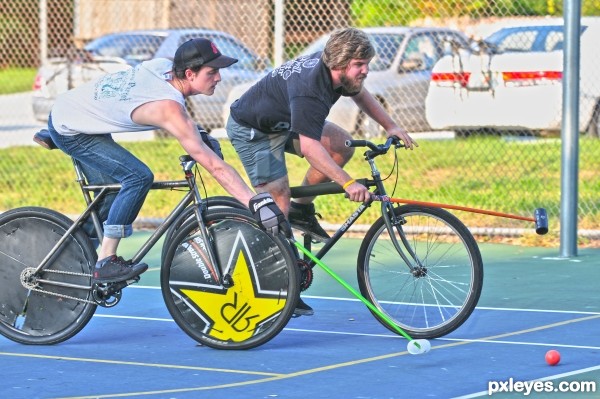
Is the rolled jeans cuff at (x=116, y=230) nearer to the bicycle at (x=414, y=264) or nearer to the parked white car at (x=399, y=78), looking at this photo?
the bicycle at (x=414, y=264)

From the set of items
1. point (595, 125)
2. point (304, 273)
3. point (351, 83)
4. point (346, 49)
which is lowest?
point (304, 273)

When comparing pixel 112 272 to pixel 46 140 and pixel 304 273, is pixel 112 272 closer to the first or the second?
pixel 46 140

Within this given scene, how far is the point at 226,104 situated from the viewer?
16.9m

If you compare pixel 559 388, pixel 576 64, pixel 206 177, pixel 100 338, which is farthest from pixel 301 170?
pixel 559 388

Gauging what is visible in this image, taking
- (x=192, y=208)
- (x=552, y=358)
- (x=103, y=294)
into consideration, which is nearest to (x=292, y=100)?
(x=192, y=208)

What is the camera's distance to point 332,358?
6.92 metres

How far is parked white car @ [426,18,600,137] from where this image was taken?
12.6 m

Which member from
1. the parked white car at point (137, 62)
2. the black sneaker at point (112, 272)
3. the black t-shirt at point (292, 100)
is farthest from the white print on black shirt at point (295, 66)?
the parked white car at point (137, 62)

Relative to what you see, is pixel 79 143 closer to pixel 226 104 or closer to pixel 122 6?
pixel 226 104

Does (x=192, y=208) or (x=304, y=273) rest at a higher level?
(x=192, y=208)

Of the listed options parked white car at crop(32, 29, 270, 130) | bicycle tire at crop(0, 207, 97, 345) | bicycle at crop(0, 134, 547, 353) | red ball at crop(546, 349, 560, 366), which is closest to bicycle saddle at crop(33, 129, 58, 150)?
bicycle at crop(0, 134, 547, 353)

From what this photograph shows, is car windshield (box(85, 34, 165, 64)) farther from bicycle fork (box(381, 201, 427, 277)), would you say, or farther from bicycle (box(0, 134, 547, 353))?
bicycle fork (box(381, 201, 427, 277))

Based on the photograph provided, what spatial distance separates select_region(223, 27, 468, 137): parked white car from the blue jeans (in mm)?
7229

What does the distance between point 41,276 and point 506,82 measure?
21.5 feet
